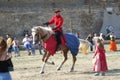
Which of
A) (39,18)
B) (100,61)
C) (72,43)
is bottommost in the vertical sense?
(100,61)

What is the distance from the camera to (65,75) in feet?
49.5

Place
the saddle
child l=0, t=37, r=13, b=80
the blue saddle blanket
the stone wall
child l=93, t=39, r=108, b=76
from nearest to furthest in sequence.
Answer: child l=0, t=37, r=13, b=80, child l=93, t=39, r=108, b=76, the saddle, the blue saddle blanket, the stone wall

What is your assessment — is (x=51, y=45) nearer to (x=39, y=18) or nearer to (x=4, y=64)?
(x=4, y=64)

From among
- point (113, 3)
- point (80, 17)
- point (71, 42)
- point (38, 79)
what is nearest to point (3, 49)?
point (38, 79)

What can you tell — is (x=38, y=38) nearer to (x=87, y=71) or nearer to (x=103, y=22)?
(x=87, y=71)

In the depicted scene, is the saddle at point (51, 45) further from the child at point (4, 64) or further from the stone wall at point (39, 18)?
the stone wall at point (39, 18)

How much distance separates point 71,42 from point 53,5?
30.1m

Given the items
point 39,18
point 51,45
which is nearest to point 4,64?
point 51,45

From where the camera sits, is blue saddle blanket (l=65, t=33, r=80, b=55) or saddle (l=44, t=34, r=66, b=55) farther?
blue saddle blanket (l=65, t=33, r=80, b=55)

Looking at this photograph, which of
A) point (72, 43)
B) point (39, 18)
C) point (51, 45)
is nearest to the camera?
point (51, 45)

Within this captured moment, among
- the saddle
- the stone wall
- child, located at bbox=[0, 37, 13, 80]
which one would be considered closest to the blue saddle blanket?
the saddle

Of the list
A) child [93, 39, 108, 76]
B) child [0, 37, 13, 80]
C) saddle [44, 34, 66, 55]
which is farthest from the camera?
saddle [44, 34, 66, 55]

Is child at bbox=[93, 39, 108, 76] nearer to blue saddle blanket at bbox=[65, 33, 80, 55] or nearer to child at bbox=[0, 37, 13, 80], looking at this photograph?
blue saddle blanket at bbox=[65, 33, 80, 55]

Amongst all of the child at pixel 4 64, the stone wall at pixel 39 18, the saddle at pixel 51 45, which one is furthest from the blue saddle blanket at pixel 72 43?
the stone wall at pixel 39 18
